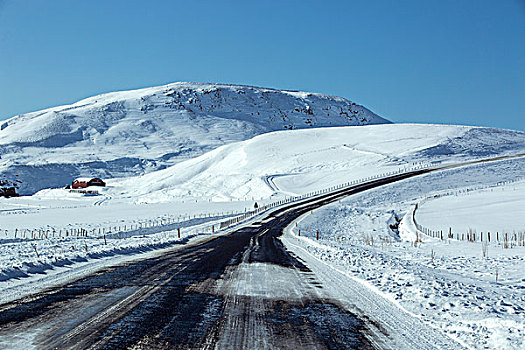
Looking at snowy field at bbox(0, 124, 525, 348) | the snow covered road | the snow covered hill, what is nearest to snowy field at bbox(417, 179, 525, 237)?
snowy field at bbox(0, 124, 525, 348)

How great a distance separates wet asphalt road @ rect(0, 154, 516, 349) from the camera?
5828 mm

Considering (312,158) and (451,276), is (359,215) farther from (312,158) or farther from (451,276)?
(312,158)

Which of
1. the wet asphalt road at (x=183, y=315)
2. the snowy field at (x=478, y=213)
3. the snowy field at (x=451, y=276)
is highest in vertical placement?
the snowy field at (x=478, y=213)

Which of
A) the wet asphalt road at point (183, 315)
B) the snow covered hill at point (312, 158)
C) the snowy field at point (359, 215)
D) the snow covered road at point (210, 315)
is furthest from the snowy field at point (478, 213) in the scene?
the snow covered hill at point (312, 158)

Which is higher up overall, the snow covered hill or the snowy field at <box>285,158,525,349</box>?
the snow covered hill

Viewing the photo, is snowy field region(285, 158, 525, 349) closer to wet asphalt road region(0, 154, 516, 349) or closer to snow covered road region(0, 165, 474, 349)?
snow covered road region(0, 165, 474, 349)

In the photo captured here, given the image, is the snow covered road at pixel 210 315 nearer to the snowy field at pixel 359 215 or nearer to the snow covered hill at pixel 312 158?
the snowy field at pixel 359 215

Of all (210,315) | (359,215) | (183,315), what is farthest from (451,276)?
(359,215)

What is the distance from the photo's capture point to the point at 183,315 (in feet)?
23.3

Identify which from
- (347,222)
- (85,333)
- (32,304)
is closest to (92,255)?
(32,304)

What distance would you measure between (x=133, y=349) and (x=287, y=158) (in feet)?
327

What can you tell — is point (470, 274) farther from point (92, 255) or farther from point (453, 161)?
point (453, 161)

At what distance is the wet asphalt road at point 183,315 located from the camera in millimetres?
5828

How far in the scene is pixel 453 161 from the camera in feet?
288
